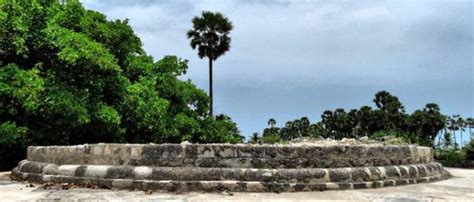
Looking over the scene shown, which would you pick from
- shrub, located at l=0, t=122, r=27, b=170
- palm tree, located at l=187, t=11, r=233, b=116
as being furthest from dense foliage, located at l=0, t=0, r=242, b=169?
palm tree, located at l=187, t=11, r=233, b=116

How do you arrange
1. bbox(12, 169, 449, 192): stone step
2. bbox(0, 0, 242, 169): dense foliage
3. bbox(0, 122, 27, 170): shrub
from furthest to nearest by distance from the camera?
bbox(0, 0, 242, 169): dense foliage < bbox(0, 122, 27, 170): shrub < bbox(12, 169, 449, 192): stone step

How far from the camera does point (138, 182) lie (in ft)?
23.1

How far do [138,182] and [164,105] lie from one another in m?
8.54

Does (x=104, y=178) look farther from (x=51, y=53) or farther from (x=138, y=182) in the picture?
(x=51, y=53)

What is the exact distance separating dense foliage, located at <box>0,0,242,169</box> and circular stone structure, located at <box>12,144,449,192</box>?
13.7 ft

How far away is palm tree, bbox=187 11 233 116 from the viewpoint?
3131cm

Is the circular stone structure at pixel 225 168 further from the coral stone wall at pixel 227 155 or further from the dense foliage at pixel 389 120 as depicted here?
the dense foliage at pixel 389 120

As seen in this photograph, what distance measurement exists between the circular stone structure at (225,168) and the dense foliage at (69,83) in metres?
4.17

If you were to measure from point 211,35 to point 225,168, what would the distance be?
81.7ft

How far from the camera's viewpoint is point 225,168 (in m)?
6.99

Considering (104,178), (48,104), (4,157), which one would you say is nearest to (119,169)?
(104,178)

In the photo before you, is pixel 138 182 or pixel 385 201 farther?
pixel 138 182

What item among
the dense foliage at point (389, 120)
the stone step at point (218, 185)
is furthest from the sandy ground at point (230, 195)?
the dense foliage at point (389, 120)

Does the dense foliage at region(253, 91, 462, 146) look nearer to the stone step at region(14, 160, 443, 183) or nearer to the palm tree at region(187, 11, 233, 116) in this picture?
the palm tree at region(187, 11, 233, 116)
